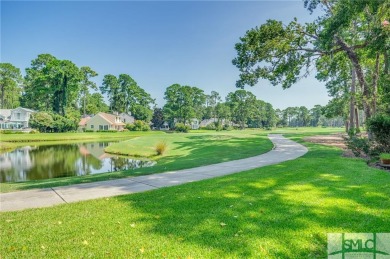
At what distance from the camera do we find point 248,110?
253 ft

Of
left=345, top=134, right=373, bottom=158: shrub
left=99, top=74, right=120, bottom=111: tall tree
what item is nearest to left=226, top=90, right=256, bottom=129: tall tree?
left=99, top=74, right=120, bottom=111: tall tree

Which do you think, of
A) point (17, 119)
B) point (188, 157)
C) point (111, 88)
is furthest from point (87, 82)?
point (188, 157)

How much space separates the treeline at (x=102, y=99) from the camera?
53500 mm

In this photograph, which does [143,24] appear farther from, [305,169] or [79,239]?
[79,239]

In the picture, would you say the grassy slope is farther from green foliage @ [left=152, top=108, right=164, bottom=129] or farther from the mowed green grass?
green foliage @ [left=152, top=108, right=164, bottom=129]

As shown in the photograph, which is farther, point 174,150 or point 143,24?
point 174,150

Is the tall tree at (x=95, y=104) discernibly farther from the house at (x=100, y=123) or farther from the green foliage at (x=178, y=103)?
the green foliage at (x=178, y=103)

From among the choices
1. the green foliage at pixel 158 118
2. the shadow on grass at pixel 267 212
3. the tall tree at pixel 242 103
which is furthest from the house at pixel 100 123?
the shadow on grass at pixel 267 212

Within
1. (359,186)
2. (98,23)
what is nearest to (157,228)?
(359,186)

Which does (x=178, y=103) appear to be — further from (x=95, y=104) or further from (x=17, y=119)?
(x=17, y=119)

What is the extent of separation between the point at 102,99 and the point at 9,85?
86.7ft

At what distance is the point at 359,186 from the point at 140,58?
112 feet

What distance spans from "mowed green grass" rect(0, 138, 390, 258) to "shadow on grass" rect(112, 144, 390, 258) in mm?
14

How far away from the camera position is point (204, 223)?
3893 mm
